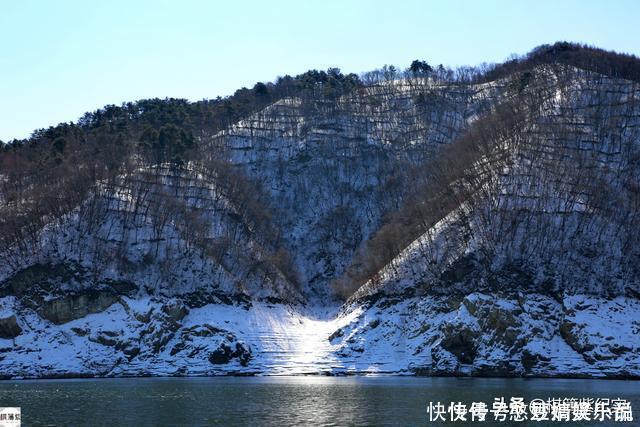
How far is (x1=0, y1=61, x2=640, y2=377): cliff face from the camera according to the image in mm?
76938

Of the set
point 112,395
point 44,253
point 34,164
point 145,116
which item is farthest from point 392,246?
point 145,116

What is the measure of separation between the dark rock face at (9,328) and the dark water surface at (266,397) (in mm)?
10275

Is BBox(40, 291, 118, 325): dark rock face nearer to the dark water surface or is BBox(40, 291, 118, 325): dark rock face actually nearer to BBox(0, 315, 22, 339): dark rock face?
BBox(0, 315, 22, 339): dark rock face

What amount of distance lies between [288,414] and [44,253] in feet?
194

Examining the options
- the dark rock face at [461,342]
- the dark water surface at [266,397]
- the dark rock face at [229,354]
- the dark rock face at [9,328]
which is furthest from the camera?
the dark rock face at [229,354]

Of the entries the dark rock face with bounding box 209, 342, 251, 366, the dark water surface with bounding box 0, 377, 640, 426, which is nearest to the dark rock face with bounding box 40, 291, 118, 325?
the dark water surface with bounding box 0, 377, 640, 426

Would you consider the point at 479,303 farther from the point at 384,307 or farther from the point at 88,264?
the point at 88,264

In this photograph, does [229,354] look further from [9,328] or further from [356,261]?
[356,261]

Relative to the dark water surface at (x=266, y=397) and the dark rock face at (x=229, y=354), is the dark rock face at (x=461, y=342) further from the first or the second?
the dark rock face at (x=229, y=354)

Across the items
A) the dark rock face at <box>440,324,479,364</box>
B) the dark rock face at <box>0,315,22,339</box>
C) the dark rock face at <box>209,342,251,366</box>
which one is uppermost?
the dark rock face at <box>0,315,22,339</box>

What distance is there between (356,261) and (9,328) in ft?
173

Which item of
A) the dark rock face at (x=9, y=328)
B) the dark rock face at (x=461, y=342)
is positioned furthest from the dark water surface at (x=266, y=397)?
the dark rock face at (x=9, y=328)

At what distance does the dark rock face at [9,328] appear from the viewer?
259 feet

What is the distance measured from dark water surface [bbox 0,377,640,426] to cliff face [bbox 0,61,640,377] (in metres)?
7.10
